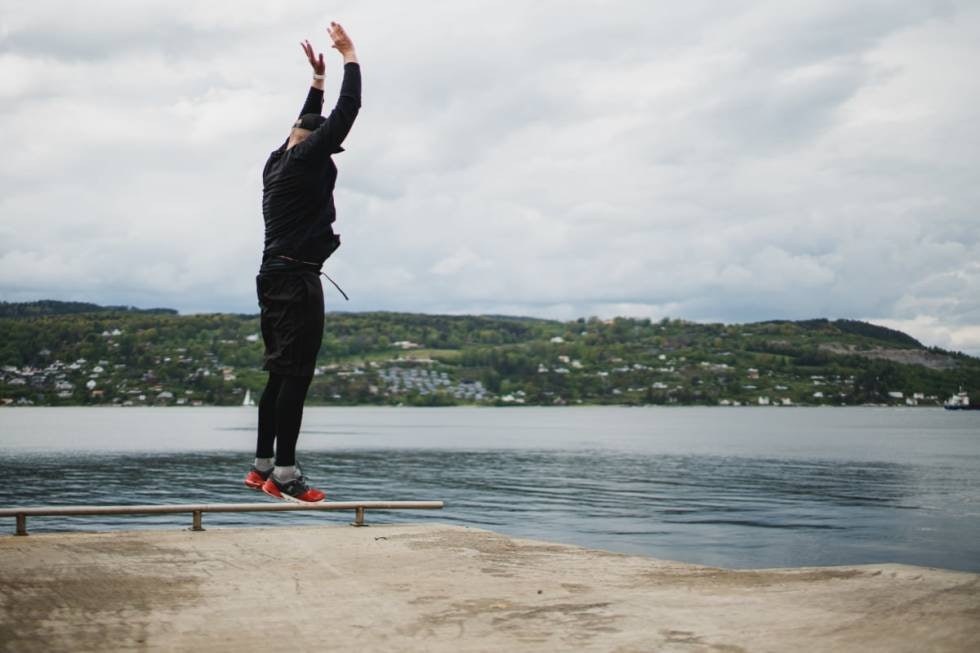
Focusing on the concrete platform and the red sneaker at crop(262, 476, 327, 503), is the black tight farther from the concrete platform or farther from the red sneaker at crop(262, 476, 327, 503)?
the concrete platform

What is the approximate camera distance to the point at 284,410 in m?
6.23

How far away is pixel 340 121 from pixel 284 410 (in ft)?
6.06

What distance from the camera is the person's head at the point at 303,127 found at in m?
6.37

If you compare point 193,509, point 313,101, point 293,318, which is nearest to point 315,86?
point 313,101

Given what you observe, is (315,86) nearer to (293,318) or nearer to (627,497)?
(293,318)

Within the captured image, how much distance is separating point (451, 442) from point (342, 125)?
10954 cm

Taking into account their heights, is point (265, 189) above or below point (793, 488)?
above

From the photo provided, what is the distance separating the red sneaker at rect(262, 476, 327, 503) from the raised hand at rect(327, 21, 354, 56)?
9.07ft

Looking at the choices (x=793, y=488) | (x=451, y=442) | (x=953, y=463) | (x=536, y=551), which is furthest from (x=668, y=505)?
(x=451, y=442)

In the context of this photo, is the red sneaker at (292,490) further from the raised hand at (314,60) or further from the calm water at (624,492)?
the calm water at (624,492)

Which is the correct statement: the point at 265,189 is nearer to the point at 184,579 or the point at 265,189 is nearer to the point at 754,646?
the point at 184,579

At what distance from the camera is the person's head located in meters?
6.37

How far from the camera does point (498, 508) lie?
41.2 m

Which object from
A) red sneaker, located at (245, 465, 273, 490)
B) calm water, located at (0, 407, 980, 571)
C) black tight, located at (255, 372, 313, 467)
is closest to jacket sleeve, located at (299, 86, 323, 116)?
black tight, located at (255, 372, 313, 467)
